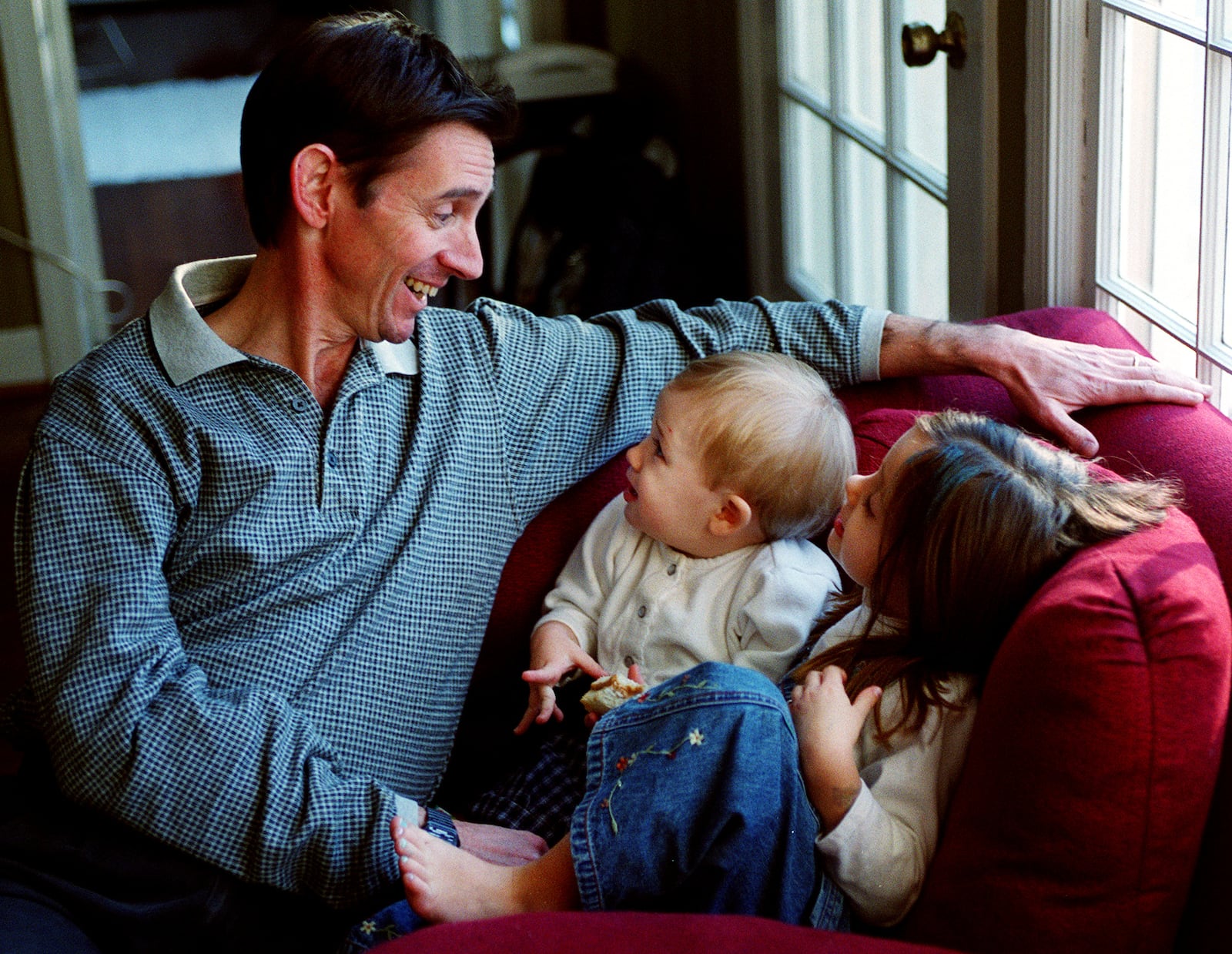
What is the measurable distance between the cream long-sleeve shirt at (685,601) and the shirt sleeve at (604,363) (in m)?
0.10

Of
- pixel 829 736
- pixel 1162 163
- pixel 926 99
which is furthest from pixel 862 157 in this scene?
pixel 829 736

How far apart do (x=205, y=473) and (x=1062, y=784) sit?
90cm

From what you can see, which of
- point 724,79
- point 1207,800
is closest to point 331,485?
point 1207,800

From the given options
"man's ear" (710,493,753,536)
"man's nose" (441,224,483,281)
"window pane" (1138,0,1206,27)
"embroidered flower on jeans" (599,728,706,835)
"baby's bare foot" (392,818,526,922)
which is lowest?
"baby's bare foot" (392,818,526,922)

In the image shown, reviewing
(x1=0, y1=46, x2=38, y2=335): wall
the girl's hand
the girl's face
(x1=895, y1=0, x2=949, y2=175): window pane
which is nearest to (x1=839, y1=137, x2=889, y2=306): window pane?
(x1=895, y1=0, x2=949, y2=175): window pane

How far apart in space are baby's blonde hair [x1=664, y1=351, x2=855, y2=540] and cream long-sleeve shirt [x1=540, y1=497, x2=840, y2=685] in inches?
2.3

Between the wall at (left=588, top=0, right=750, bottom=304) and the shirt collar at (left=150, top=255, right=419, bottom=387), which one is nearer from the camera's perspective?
the shirt collar at (left=150, top=255, right=419, bottom=387)

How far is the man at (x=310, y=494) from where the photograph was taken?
4.32ft

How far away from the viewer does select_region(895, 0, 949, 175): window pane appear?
6.79 feet

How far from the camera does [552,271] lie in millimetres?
3158

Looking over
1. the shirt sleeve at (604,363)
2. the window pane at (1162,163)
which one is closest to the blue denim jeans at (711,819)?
the shirt sleeve at (604,363)

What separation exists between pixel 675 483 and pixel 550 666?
0.79ft

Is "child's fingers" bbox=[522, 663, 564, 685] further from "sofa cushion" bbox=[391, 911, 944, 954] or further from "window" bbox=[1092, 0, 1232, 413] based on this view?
"window" bbox=[1092, 0, 1232, 413]

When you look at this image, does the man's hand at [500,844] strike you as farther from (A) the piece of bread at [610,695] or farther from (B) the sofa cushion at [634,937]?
(B) the sofa cushion at [634,937]
